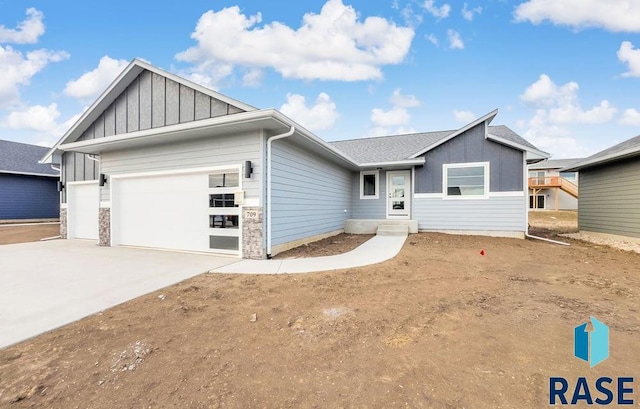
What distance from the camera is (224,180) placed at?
22.8 ft

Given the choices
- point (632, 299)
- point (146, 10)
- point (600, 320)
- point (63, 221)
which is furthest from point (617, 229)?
point (63, 221)

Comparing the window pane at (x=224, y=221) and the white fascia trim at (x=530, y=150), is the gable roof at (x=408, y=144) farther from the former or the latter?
the window pane at (x=224, y=221)

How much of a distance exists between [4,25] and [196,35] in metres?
6.29

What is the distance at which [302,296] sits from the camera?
406 centimetres

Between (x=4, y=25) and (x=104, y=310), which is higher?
(x=4, y=25)

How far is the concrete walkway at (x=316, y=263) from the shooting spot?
5.54 metres

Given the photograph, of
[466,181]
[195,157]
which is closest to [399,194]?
[466,181]

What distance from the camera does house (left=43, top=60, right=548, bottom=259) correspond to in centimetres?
658

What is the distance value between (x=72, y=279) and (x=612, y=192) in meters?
15.3

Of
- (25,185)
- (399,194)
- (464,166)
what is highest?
(464,166)

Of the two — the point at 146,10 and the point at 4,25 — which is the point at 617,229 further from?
the point at 4,25

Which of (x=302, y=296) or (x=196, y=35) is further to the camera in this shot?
(x=196, y=35)

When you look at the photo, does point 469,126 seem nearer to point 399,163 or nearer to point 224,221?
point 399,163

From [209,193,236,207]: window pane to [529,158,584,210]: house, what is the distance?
28.9 meters
